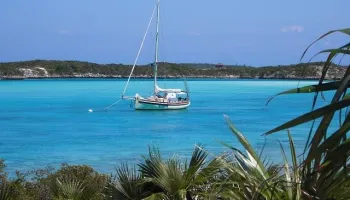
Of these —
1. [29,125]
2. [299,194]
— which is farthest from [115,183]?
[29,125]

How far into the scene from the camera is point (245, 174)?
396 cm

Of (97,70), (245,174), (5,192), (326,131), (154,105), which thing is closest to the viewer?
(326,131)

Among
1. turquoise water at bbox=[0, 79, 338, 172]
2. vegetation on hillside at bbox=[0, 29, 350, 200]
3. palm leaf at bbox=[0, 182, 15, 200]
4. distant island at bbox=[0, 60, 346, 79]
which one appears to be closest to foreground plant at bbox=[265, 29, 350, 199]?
vegetation on hillside at bbox=[0, 29, 350, 200]

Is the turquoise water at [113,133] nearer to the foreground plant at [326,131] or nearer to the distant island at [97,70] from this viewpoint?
the foreground plant at [326,131]

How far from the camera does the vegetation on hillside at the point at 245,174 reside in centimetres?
254

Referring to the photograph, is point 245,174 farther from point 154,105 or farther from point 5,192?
point 154,105

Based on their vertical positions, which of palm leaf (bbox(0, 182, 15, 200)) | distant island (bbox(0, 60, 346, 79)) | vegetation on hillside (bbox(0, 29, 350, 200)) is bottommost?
distant island (bbox(0, 60, 346, 79))

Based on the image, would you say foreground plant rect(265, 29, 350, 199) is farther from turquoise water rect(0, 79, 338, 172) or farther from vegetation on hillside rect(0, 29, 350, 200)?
turquoise water rect(0, 79, 338, 172)

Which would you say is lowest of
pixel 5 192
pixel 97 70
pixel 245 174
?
pixel 97 70

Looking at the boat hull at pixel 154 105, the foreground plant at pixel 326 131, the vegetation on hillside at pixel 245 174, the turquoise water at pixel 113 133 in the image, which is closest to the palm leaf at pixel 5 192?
the vegetation on hillside at pixel 245 174

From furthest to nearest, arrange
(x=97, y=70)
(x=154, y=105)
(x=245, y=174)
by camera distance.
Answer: (x=97, y=70)
(x=154, y=105)
(x=245, y=174)

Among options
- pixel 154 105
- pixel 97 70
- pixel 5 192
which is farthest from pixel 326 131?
pixel 97 70

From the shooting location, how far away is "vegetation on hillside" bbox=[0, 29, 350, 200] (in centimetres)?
254

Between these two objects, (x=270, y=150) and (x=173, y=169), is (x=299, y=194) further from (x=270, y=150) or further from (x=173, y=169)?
(x=270, y=150)
